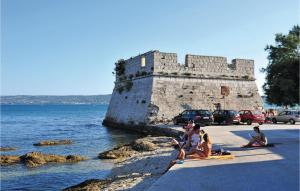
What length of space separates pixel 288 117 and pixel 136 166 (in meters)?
20.7

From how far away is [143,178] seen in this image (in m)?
13.1

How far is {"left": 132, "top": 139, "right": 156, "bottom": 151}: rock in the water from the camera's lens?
21.7 meters

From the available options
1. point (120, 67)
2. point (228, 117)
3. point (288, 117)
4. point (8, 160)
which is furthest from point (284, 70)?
point (120, 67)

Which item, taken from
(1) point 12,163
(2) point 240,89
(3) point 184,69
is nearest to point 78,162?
(1) point 12,163

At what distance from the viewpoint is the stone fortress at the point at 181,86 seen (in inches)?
1341

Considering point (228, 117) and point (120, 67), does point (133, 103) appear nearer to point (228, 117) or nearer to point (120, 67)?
point (120, 67)

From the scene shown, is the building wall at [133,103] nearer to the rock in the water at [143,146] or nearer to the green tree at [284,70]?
the rock in the water at [143,146]

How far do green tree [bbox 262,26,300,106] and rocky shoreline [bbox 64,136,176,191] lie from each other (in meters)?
4.99

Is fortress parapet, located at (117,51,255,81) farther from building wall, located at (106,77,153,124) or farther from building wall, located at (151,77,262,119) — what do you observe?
building wall, located at (106,77,153,124)

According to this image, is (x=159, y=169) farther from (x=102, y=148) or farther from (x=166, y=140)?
(x=102, y=148)

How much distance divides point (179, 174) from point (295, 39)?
23.0 ft

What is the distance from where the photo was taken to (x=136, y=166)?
16953 mm

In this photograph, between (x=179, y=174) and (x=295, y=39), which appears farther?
(x=295, y=39)

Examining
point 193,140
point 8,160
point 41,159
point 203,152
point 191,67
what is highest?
point 191,67
